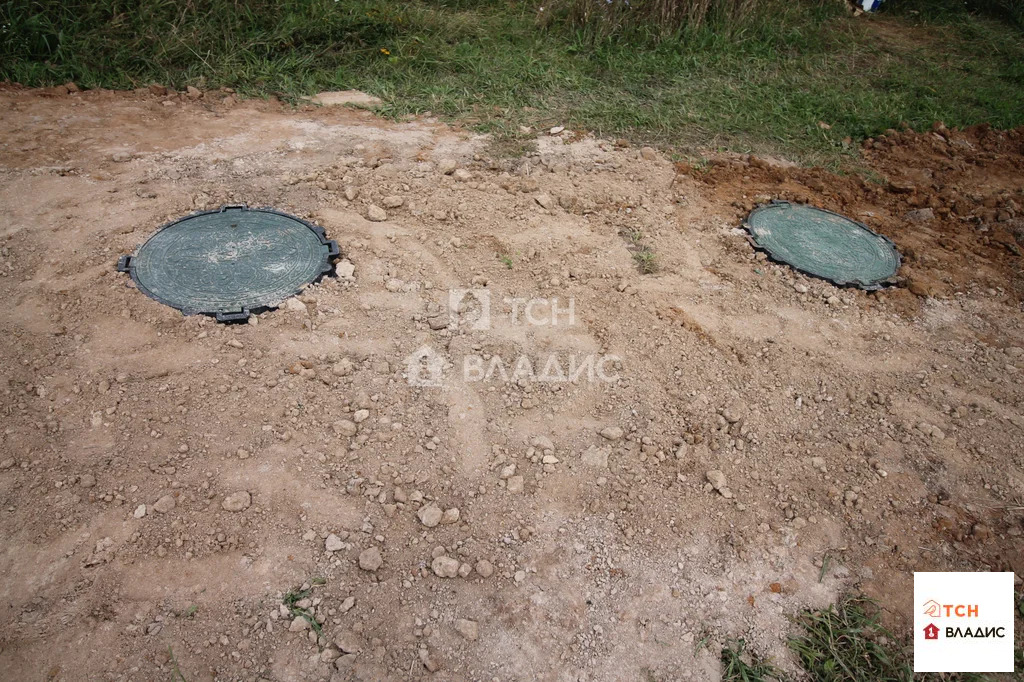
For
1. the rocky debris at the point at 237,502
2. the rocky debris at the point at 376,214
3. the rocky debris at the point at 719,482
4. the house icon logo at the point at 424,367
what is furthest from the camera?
the rocky debris at the point at 376,214

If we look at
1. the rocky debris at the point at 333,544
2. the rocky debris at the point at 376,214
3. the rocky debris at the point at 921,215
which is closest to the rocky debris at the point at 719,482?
the rocky debris at the point at 333,544

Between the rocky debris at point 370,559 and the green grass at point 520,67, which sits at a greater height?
the green grass at point 520,67

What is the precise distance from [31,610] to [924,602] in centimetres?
291

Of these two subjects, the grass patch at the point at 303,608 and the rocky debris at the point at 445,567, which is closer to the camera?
the grass patch at the point at 303,608

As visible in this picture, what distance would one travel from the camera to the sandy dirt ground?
2.26m

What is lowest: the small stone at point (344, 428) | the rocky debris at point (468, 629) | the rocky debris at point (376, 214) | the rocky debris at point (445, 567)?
the rocky debris at point (468, 629)

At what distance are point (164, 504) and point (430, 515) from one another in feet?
3.07

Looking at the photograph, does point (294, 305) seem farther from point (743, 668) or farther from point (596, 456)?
point (743, 668)

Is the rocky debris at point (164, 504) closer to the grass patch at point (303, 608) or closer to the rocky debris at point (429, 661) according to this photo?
the grass patch at point (303, 608)

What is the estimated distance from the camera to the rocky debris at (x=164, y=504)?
2.46 metres

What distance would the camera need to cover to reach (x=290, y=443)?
273cm

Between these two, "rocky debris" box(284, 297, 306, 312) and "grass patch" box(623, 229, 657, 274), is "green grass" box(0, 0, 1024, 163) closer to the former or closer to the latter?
"grass patch" box(623, 229, 657, 274)

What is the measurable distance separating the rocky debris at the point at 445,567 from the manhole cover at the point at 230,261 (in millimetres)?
1493

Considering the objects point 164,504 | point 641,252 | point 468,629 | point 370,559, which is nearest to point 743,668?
point 468,629
